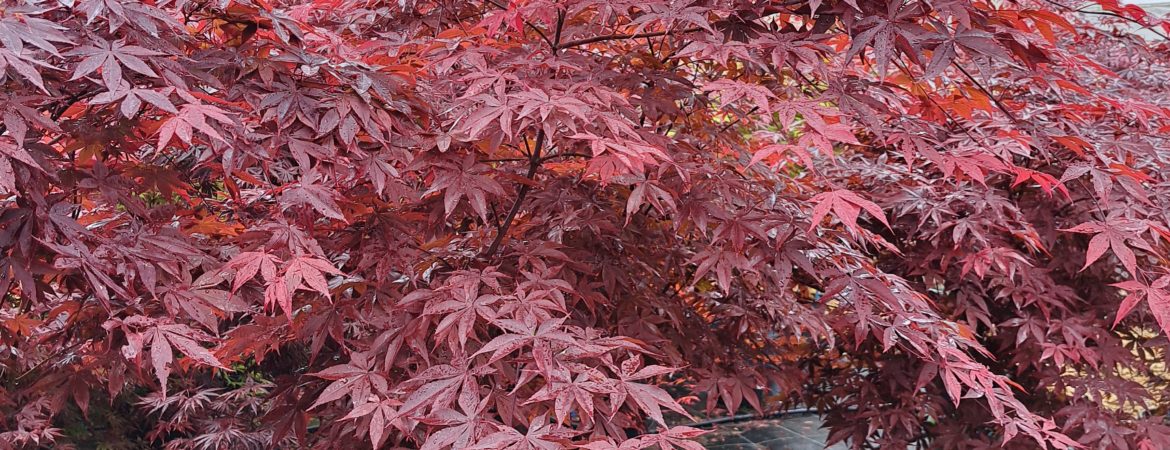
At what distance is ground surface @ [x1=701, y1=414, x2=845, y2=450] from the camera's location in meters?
5.50

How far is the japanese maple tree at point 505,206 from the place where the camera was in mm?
1427

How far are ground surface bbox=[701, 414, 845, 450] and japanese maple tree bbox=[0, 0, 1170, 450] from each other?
2708 millimetres

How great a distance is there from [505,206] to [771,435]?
13.0ft

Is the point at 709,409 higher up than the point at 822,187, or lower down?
lower down

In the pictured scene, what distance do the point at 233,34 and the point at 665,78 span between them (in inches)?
37.9

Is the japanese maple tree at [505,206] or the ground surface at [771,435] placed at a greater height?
the japanese maple tree at [505,206]

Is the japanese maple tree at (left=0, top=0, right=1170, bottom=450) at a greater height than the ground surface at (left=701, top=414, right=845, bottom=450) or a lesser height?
greater

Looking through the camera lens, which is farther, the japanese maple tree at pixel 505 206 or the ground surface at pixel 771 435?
the ground surface at pixel 771 435

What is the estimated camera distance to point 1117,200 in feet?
7.98

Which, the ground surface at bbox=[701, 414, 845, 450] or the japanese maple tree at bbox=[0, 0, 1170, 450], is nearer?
the japanese maple tree at bbox=[0, 0, 1170, 450]

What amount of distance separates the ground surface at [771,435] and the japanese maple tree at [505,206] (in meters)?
2.71

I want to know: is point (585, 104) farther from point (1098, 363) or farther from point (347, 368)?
point (1098, 363)

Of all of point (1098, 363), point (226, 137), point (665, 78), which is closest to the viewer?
point (226, 137)

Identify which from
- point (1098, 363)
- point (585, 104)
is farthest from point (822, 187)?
point (585, 104)
